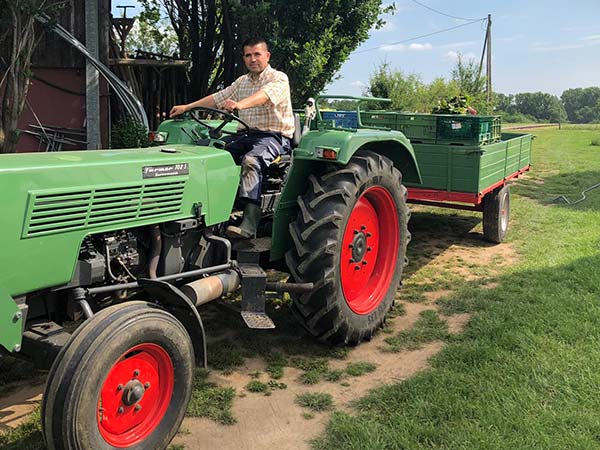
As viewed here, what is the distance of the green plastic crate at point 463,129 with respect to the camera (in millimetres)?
5953

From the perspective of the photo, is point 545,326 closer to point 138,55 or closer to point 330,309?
point 330,309

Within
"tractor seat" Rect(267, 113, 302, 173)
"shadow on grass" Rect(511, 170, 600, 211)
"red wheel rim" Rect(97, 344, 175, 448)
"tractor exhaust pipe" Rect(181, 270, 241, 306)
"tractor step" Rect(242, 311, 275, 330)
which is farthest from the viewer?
"shadow on grass" Rect(511, 170, 600, 211)

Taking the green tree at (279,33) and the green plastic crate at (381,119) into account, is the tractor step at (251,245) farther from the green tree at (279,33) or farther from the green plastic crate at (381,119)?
the green tree at (279,33)

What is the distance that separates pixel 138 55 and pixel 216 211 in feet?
23.6

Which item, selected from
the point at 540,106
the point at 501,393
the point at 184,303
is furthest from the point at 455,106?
the point at 540,106

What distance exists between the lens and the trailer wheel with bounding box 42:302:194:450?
83.6 inches

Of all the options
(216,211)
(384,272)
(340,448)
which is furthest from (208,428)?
(384,272)

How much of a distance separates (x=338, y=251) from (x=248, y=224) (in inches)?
22.3

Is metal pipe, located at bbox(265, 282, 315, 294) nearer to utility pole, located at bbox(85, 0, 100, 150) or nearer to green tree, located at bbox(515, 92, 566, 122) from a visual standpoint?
utility pole, located at bbox(85, 0, 100, 150)

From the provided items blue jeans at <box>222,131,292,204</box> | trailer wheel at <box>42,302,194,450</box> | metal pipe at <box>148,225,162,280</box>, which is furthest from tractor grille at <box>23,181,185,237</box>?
blue jeans at <box>222,131,292,204</box>

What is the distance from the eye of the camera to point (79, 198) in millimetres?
2453

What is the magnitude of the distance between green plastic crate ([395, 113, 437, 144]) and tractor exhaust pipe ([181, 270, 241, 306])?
3650mm

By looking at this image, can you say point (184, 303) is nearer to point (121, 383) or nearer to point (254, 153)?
point (121, 383)

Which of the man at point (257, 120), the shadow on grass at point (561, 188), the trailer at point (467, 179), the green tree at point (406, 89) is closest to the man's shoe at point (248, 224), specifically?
the man at point (257, 120)
